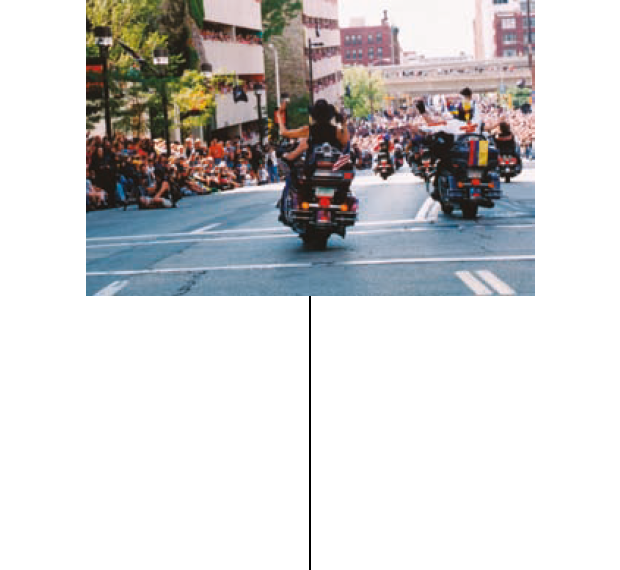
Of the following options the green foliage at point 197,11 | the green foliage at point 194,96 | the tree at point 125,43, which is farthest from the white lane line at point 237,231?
the green foliage at point 197,11

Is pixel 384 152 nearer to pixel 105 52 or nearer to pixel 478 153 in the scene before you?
pixel 478 153

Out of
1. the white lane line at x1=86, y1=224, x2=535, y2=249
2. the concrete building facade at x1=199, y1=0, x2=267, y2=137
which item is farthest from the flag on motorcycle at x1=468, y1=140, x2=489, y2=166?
the concrete building facade at x1=199, y1=0, x2=267, y2=137

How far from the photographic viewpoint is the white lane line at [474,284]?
671 centimetres

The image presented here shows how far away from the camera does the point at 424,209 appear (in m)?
7.20

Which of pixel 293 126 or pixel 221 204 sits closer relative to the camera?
pixel 293 126

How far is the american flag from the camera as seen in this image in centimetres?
712

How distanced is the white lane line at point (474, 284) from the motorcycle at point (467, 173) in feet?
1.87

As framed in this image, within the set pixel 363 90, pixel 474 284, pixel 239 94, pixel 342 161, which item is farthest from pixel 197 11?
pixel 474 284

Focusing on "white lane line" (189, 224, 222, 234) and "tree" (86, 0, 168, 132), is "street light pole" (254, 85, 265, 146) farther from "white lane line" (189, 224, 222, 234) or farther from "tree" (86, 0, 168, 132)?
"tree" (86, 0, 168, 132)

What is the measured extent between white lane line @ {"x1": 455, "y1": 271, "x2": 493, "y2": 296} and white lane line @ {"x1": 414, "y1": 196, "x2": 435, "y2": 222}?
21.2 inches
